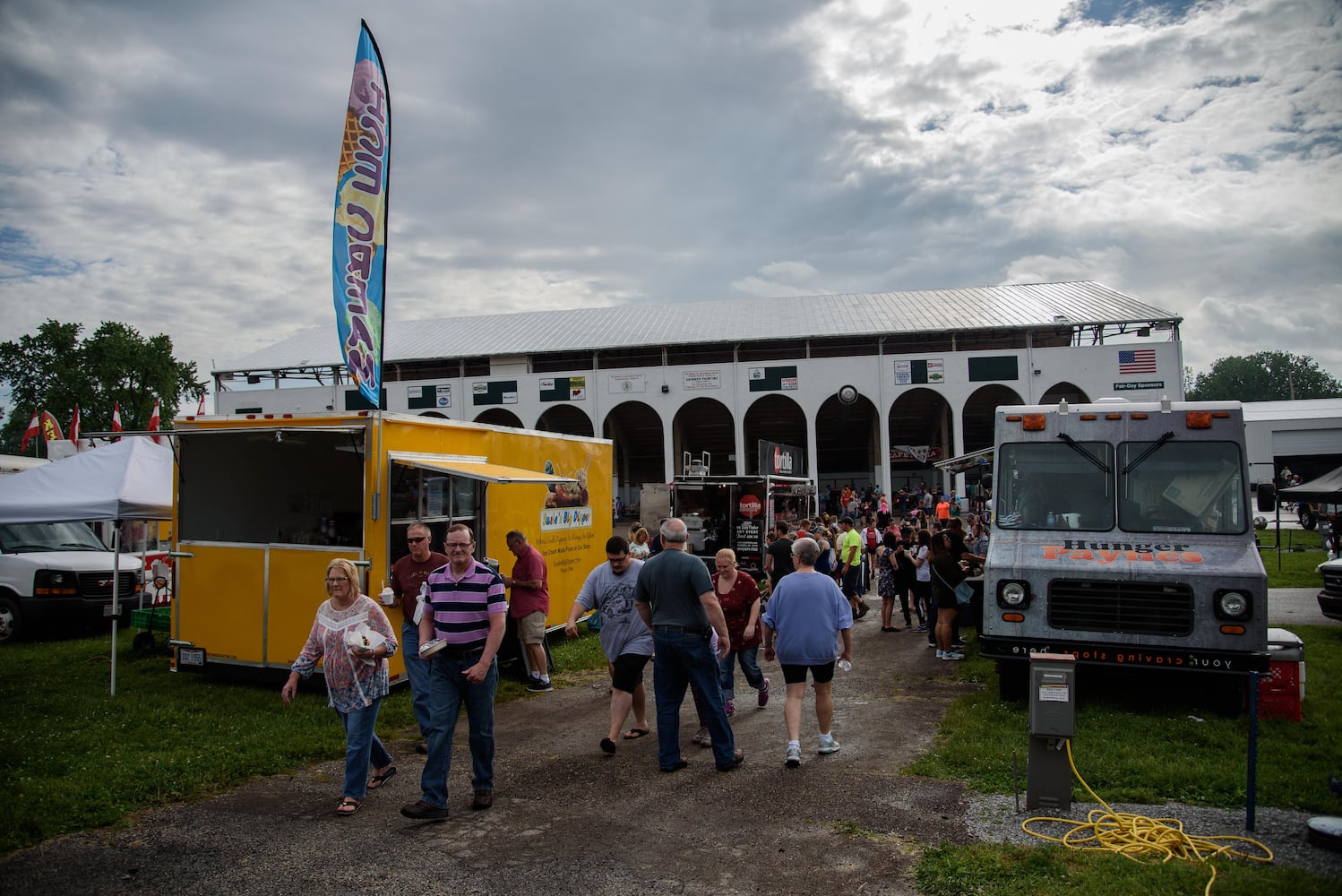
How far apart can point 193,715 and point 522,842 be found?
4481 millimetres

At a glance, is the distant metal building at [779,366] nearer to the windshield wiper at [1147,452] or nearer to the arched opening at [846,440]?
the arched opening at [846,440]

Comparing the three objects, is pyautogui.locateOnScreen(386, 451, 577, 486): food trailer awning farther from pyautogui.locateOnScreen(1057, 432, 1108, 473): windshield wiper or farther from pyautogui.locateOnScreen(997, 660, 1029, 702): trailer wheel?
pyautogui.locateOnScreen(1057, 432, 1108, 473): windshield wiper

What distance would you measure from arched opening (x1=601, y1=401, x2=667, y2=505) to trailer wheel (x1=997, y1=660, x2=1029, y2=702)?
3429 centimetres

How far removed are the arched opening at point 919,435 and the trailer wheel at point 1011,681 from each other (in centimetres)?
2908

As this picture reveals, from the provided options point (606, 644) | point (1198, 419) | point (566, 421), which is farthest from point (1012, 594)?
point (566, 421)

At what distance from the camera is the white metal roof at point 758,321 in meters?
35.4

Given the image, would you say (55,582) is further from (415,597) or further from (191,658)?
(415,597)

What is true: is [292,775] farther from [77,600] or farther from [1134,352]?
[1134,352]

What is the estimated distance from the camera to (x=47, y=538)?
13820 millimetres

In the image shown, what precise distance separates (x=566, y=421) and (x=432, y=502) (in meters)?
34.2

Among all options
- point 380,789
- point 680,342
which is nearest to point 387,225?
point 380,789

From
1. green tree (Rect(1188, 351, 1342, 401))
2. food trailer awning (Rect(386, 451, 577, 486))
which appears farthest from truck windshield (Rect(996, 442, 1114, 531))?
green tree (Rect(1188, 351, 1342, 401))

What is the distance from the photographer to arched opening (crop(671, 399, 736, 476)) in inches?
1641

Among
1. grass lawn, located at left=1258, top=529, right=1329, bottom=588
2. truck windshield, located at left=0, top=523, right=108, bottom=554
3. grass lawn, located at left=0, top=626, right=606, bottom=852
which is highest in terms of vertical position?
truck windshield, located at left=0, top=523, right=108, bottom=554
